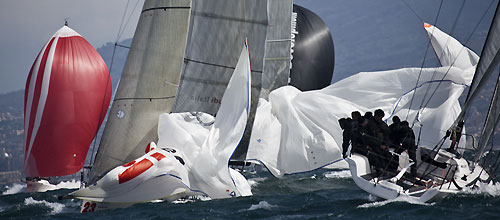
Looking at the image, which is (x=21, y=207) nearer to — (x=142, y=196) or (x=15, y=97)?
(x=142, y=196)

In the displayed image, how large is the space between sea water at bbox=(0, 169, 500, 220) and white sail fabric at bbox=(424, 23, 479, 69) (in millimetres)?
4289

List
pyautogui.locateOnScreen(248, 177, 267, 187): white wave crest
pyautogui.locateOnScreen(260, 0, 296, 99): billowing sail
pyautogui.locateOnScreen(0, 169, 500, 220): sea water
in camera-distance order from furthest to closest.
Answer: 1. pyautogui.locateOnScreen(260, 0, 296, 99): billowing sail
2. pyautogui.locateOnScreen(248, 177, 267, 187): white wave crest
3. pyautogui.locateOnScreen(0, 169, 500, 220): sea water

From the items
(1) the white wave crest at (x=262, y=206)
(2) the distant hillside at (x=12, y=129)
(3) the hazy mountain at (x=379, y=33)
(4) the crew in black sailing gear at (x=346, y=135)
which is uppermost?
(4) the crew in black sailing gear at (x=346, y=135)

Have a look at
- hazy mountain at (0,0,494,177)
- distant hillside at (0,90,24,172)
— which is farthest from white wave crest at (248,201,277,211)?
hazy mountain at (0,0,494,177)

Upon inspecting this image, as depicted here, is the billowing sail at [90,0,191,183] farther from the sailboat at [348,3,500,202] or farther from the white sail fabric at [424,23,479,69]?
the white sail fabric at [424,23,479,69]

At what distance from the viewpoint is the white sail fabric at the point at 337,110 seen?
12.7 metres

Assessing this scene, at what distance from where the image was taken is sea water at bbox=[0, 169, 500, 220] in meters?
8.37

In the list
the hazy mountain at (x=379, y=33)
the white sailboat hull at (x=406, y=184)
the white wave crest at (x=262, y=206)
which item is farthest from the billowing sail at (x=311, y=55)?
the hazy mountain at (x=379, y=33)

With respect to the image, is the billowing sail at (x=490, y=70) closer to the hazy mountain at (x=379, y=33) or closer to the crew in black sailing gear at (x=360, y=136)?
the crew in black sailing gear at (x=360, y=136)

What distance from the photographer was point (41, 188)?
47.7ft

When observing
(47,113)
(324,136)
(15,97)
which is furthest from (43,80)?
(15,97)

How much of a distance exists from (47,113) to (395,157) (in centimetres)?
666

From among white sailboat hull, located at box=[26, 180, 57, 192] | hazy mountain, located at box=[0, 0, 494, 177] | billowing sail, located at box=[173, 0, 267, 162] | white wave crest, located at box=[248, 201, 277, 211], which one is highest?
billowing sail, located at box=[173, 0, 267, 162]

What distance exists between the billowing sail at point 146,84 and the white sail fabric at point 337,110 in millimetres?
2289
